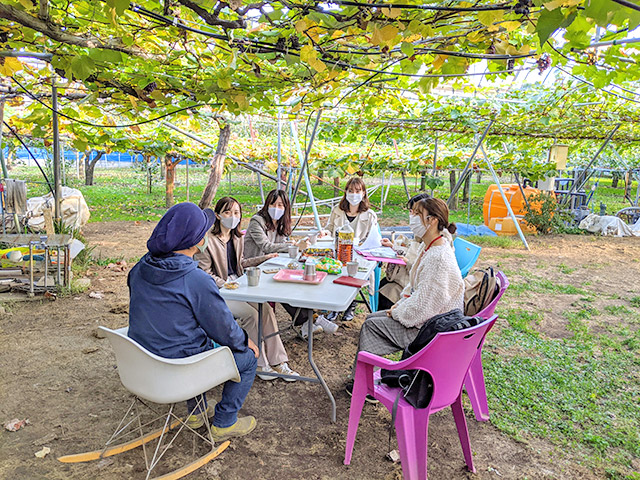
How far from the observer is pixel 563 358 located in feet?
14.4

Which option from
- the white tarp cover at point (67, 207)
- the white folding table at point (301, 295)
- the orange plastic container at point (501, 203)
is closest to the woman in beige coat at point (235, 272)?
the white folding table at point (301, 295)

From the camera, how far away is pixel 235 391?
9.73 ft

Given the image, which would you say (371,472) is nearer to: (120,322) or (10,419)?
(10,419)

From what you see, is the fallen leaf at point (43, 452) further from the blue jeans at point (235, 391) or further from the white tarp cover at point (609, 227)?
the white tarp cover at point (609, 227)

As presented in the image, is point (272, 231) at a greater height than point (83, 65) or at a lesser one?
lesser

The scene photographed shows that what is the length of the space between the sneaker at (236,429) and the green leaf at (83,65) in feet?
8.10

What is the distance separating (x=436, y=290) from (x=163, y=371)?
1709 millimetres

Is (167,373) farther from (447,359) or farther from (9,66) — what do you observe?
(9,66)

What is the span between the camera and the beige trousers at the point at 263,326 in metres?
3.75

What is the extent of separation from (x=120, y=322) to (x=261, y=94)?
9.59 feet

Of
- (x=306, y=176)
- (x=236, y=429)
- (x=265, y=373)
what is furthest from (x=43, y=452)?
(x=306, y=176)

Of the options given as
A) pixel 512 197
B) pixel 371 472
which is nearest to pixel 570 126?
pixel 512 197

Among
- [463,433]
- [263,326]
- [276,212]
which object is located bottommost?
[463,433]

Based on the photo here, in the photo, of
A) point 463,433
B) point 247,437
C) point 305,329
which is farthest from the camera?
point 305,329
